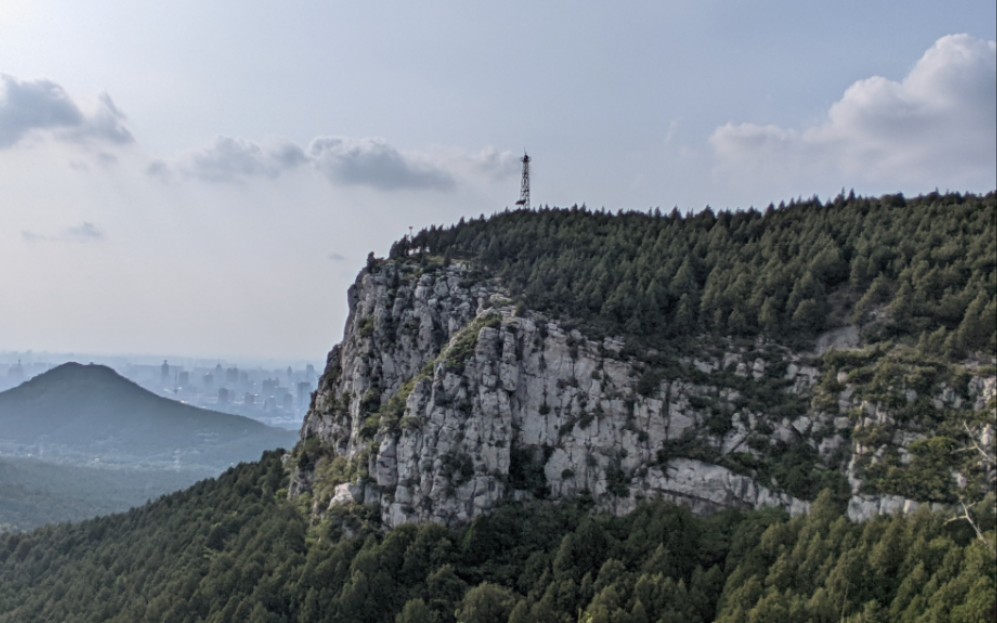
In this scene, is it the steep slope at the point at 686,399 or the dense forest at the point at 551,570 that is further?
the steep slope at the point at 686,399

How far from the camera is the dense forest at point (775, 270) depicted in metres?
52.5

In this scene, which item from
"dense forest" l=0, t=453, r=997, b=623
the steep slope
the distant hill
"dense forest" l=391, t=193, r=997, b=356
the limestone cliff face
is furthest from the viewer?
the distant hill

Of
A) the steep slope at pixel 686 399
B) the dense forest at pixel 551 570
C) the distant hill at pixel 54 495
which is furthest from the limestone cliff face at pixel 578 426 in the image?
the distant hill at pixel 54 495

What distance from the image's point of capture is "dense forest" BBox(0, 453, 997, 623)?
3750 centimetres

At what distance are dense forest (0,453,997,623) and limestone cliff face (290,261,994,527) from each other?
2108mm

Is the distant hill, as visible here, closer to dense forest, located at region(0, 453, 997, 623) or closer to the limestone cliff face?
dense forest, located at region(0, 453, 997, 623)

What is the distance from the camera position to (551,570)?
156 ft

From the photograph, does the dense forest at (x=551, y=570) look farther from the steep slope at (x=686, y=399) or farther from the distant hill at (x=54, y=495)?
the distant hill at (x=54, y=495)

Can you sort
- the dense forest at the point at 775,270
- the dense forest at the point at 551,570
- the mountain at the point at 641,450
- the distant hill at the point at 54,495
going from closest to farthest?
the dense forest at the point at 551,570 < the mountain at the point at 641,450 < the dense forest at the point at 775,270 < the distant hill at the point at 54,495

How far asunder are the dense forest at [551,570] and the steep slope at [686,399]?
95.5 inches

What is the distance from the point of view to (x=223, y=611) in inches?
2031

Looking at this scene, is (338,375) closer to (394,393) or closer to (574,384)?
(394,393)

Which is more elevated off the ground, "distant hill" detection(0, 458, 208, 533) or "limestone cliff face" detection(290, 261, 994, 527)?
"limestone cliff face" detection(290, 261, 994, 527)

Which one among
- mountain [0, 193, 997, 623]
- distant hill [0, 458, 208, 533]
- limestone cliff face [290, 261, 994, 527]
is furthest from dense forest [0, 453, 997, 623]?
distant hill [0, 458, 208, 533]
